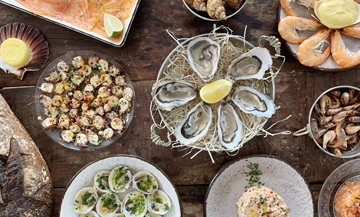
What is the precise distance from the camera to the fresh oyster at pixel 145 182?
184cm

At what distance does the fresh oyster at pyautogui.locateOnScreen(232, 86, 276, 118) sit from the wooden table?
0.29 metres

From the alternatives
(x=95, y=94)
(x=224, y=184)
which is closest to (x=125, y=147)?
(x=95, y=94)

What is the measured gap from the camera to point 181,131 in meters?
1.71

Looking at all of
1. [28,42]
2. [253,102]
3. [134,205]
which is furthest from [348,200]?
[28,42]

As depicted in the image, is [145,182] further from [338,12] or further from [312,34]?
[338,12]

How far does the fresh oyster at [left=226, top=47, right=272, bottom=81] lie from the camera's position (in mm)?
1616

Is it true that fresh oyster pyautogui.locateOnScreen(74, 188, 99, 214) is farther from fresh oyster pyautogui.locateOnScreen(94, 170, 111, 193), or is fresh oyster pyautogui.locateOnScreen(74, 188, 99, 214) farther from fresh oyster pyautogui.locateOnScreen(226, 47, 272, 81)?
fresh oyster pyautogui.locateOnScreen(226, 47, 272, 81)

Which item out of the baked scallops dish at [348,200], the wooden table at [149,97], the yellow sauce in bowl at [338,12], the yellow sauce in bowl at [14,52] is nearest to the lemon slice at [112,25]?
the wooden table at [149,97]

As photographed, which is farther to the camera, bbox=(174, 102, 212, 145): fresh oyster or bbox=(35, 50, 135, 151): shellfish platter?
bbox=(35, 50, 135, 151): shellfish platter

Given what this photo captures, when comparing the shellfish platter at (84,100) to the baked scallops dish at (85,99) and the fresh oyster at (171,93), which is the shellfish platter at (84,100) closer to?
the baked scallops dish at (85,99)

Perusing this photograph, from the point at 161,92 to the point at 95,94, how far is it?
54 centimetres

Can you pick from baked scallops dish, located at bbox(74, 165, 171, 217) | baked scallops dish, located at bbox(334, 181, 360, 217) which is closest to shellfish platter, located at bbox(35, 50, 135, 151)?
baked scallops dish, located at bbox(74, 165, 171, 217)

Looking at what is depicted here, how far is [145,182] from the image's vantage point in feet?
6.14

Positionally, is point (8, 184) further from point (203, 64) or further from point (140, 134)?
point (203, 64)
